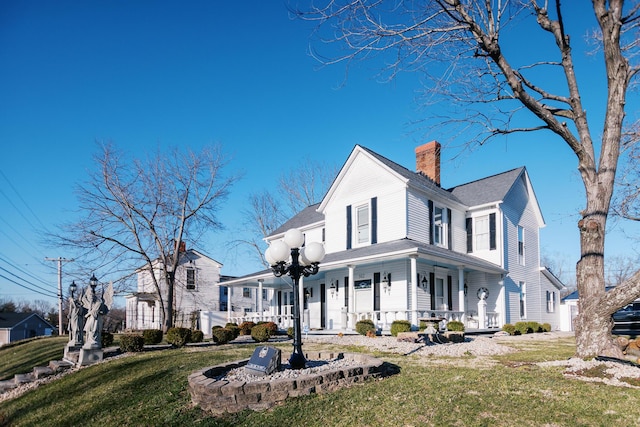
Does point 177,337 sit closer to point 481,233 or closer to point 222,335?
point 222,335

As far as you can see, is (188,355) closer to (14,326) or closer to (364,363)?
(364,363)

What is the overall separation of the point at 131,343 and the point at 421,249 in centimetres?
985

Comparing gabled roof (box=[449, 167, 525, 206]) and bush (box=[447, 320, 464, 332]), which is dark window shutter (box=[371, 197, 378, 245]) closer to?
gabled roof (box=[449, 167, 525, 206])

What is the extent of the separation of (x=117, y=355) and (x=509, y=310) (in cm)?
1691

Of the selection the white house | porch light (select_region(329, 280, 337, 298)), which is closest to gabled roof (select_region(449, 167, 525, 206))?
porch light (select_region(329, 280, 337, 298))

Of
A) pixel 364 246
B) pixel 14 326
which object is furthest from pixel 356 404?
pixel 14 326

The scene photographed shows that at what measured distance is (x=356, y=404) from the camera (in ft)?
19.0

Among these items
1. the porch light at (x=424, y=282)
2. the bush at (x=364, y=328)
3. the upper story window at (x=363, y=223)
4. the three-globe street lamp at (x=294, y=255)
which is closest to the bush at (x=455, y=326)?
the bush at (x=364, y=328)

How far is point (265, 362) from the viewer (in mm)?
7086

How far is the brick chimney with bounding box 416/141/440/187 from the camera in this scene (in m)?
23.6

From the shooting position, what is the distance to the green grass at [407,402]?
5148 mm

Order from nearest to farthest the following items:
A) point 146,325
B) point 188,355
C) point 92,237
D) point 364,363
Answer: point 364,363 < point 188,355 < point 92,237 < point 146,325

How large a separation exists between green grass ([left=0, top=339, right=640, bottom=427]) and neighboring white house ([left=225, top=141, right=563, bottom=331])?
9236 millimetres

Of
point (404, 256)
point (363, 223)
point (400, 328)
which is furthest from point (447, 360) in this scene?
point (363, 223)
